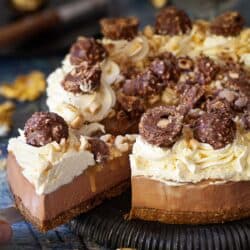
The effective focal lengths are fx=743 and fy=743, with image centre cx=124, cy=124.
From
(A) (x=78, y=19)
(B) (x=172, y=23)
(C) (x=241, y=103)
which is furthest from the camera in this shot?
(A) (x=78, y=19)

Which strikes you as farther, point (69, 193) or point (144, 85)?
point (144, 85)

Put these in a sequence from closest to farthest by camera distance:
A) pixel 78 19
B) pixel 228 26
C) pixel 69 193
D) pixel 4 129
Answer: pixel 69 193 → pixel 228 26 → pixel 4 129 → pixel 78 19

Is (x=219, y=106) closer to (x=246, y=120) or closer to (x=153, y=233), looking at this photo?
(x=246, y=120)

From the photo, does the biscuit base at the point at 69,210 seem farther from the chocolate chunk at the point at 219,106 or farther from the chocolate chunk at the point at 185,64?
the chocolate chunk at the point at 185,64

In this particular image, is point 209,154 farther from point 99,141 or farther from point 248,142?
point 99,141

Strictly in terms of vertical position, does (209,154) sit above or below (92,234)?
above

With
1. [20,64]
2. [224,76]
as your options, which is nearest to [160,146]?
[224,76]

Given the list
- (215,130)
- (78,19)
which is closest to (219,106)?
(215,130)
